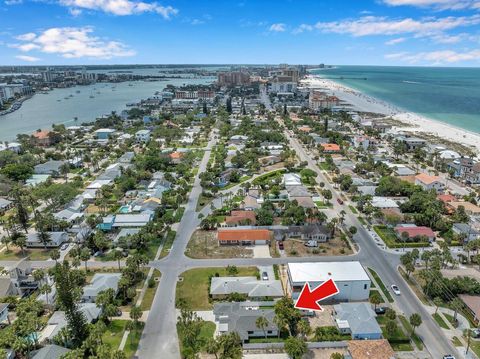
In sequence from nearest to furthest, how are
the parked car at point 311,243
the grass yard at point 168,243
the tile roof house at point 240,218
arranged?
the grass yard at point 168,243 → the parked car at point 311,243 → the tile roof house at point 240,218

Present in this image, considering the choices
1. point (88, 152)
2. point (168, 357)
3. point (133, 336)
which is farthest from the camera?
point (88, 152)

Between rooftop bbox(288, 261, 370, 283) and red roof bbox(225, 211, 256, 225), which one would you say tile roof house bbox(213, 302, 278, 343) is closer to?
rooftop bbox(288, 261, 370, 283)

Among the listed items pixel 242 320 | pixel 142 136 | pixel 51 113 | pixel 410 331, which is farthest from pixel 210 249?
pixel 51 113

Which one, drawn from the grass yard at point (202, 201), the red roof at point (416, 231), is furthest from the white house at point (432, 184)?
the grass yard at point (202, 201)

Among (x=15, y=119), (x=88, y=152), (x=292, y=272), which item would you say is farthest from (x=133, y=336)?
(x=15, y=119)

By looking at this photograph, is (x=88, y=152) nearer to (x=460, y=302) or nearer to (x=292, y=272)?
(x=292, y=272)

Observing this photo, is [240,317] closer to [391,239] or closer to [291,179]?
[391,239]

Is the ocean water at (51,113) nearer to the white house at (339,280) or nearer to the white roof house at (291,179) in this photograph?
the white roof house at (291,179)
